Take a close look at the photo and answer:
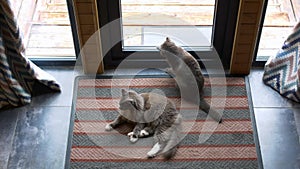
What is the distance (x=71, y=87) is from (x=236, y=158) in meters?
1.01

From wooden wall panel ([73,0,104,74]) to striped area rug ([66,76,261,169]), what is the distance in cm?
9

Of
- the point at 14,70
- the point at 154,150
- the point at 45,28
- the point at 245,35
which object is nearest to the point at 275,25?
the point at 245,35

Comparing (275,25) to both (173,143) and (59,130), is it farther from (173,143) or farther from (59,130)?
(59,130)

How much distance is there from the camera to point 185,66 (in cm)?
228

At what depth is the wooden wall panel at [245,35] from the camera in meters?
2.10

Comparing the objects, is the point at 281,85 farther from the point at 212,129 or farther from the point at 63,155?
the point at 63,155

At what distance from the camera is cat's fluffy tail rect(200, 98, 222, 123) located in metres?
2.26

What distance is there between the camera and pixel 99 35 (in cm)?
227

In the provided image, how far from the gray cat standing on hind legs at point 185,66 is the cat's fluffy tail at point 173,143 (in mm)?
214

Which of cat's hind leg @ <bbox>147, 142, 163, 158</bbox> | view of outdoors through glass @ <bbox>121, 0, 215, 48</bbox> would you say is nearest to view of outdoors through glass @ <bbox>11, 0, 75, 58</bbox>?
view of outdoors through glass @ <bbox>121, 0, 215, 48</bbox>

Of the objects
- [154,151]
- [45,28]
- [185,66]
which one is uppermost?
[45,28]

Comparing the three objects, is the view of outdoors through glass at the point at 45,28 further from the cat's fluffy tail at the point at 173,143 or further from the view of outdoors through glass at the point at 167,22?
the cat's fluffy tail at the point at 173,143

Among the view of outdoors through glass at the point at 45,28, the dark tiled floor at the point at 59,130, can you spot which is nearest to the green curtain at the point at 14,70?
the dark tiled floor at the point at 59,130

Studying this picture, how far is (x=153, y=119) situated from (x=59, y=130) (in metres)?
0.51
